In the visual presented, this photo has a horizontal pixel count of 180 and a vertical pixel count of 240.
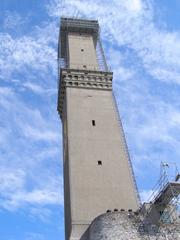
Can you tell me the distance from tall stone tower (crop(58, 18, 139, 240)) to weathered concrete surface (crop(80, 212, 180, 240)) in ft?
12.1

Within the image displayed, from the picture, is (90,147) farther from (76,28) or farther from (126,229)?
(76,28)

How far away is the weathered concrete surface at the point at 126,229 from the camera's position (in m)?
23.2

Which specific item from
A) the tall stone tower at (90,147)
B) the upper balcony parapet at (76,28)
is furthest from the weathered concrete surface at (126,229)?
the upper balcony parapet at (76,28)

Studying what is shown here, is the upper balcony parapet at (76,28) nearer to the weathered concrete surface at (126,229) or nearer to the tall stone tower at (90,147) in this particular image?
the tall stone tower at (90,147)

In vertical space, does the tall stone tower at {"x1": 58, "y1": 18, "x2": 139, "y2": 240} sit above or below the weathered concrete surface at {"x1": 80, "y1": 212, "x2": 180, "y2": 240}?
above

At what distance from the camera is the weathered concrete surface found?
2317 cm

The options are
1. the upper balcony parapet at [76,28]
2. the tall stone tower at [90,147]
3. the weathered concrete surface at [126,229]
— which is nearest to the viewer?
the weathered concrete surface at [126,229]

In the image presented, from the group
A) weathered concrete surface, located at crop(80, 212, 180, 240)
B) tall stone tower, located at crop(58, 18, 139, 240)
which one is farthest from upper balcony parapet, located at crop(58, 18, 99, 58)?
weathered concrete surface, located at crop(80, 212, 180, 240)

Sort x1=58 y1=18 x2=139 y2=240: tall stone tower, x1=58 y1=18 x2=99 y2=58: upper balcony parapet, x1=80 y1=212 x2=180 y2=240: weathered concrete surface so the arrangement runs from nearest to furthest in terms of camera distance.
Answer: x1=80 y1=212 x2=180 y2=240: weathered concrete surface
x1=58 y1=18 x2=139 y2=240: tall stone tower
x1=58 y1=18 x2=99 y2=58: upper balcony parapet

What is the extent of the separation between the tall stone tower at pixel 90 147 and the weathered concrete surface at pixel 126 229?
368 cm

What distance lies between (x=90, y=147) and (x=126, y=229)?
9872mm

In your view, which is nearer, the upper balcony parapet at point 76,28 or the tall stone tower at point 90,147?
the tall stone tower at point 90,147

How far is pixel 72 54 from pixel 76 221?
63.2 ft

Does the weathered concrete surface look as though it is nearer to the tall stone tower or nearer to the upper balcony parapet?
the tall stone tower
